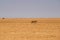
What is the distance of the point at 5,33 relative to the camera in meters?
0.67

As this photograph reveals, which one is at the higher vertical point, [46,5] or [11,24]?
[46,5]

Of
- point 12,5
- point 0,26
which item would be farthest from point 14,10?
point 0,26

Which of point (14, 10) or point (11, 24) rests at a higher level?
point (14, 10)

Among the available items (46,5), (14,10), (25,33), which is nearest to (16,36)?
(25,33)

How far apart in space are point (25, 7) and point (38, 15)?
125 millimetres

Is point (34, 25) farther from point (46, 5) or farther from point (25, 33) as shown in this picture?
point (46, 5)

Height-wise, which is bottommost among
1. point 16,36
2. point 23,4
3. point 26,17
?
point 16,36

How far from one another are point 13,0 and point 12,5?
1.7 inches

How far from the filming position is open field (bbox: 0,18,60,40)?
0.66 metres

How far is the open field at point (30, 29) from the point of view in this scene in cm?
66

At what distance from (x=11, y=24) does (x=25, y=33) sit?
0.42ft

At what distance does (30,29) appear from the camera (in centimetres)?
67

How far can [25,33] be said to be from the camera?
0.66m

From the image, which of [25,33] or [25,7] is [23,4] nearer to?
[25,7]
